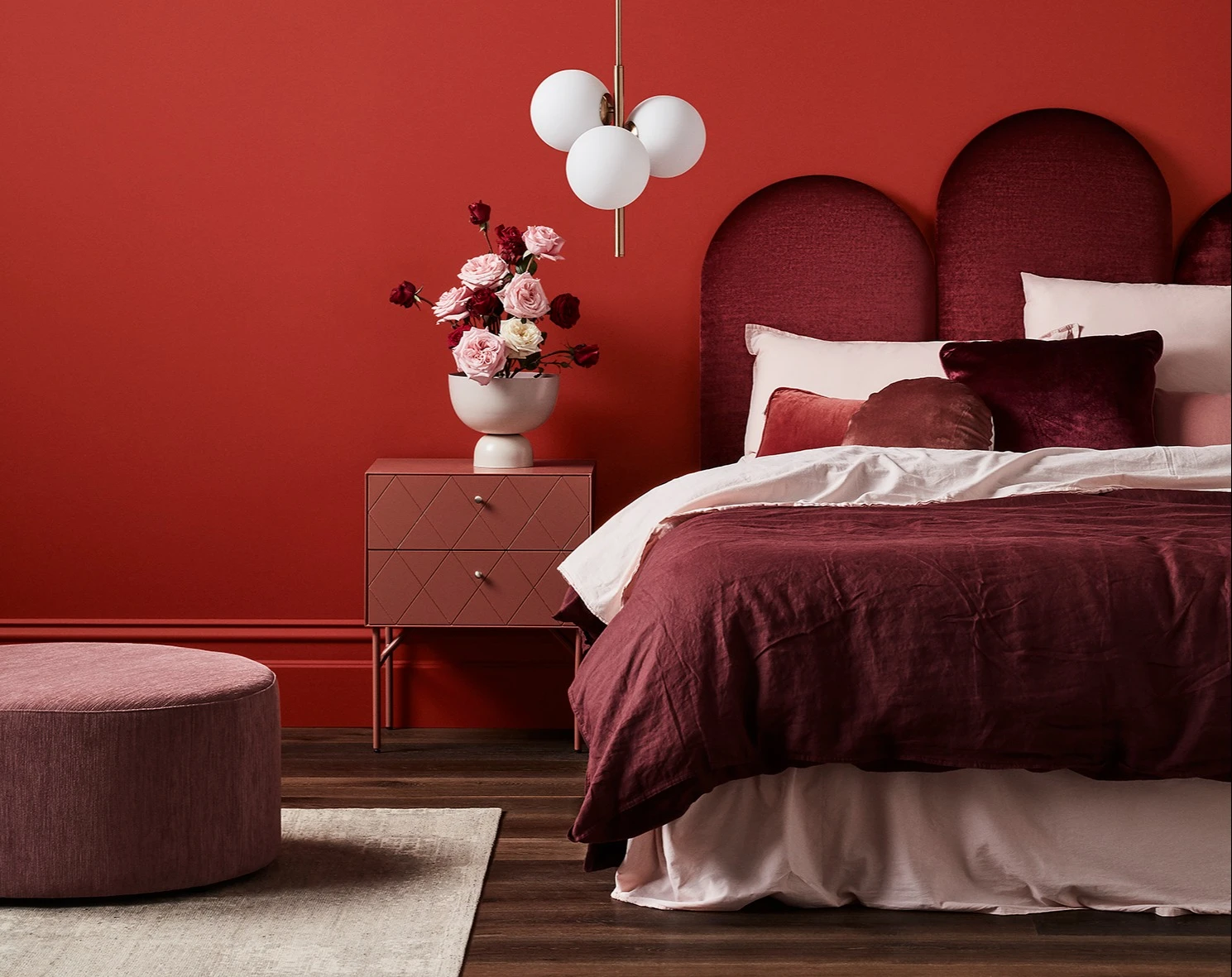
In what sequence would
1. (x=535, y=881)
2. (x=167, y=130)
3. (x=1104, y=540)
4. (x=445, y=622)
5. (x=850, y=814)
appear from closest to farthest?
(x=1104, y=540), (x=850, y=814), (x=535, y=881), (x=445, y=622), (x=167, y=130)

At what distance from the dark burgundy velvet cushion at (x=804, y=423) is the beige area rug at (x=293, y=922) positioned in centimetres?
110

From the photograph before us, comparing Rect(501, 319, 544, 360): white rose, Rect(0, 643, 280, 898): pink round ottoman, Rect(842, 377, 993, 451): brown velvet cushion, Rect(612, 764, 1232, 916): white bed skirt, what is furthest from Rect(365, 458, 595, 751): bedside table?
Rect(612, 764, 1232, 916): white bed skirt

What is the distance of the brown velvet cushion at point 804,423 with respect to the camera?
9.34ft

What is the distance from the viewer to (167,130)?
3322mm

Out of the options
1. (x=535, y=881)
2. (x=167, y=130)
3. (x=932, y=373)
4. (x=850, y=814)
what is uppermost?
A: (x=167, y=130)

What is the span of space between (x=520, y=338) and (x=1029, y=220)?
4.37 feet

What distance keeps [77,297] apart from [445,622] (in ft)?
4.33

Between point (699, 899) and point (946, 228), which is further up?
point (946, 228)

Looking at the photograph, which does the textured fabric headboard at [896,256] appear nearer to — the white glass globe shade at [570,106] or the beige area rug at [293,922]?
the white glass globe shade at [570,106]

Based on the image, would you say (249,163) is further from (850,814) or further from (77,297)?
(850,814)

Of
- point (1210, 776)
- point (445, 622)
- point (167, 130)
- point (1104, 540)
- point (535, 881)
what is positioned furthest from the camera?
point (167, 130)

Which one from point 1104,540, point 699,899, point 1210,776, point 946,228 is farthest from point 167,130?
point 1210,776

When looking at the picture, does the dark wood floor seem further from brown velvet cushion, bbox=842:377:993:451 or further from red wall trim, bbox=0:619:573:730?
brown velvet cushion, bbox=842:377:993:451

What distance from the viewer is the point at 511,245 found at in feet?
10.1
